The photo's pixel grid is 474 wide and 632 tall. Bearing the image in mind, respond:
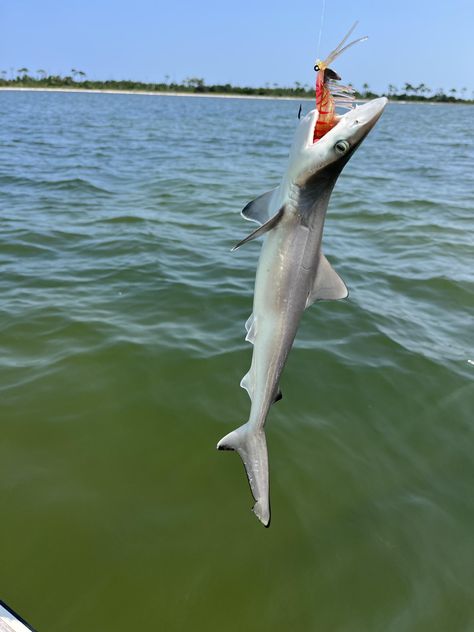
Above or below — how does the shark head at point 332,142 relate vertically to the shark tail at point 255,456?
above

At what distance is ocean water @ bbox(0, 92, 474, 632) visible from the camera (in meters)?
3.17

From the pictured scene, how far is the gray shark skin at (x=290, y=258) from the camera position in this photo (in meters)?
2.22

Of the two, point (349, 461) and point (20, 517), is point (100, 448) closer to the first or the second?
point (20, 517)

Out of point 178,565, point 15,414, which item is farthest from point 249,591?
point 15,414

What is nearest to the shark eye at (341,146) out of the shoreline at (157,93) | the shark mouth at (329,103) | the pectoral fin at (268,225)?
the shark mouth at (329,103)

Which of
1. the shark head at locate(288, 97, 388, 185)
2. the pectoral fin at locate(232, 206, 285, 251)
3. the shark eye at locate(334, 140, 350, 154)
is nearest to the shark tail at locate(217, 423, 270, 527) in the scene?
the pectoral fin at locate(232, 206, 285, 251)

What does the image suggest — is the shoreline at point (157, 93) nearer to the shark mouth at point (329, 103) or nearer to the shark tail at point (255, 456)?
the shark mouth at point (329, 103)

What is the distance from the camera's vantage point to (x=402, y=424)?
4750mm

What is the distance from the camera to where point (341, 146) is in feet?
7.15

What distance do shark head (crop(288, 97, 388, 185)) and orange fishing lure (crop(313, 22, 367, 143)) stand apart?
1.8 inches

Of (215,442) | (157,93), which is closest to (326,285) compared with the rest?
Answer: (215,442)

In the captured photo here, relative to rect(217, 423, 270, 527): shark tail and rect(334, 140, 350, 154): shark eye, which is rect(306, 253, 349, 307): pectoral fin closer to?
rect(334, 140, 350, 154): shark eye

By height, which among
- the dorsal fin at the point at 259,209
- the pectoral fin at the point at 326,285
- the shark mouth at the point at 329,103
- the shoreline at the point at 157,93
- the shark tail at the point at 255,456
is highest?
the shark mouth at the point at 329,103

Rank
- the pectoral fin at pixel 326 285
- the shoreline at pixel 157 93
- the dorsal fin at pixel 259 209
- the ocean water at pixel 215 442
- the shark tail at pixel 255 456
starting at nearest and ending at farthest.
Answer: the pectoral fin at pixel 326 285
the dorsal fin at pixel 259 209
the shark tail at pixel 255 456
the ocean water at pixel 215 442
the shoreline at pixel 157 93
